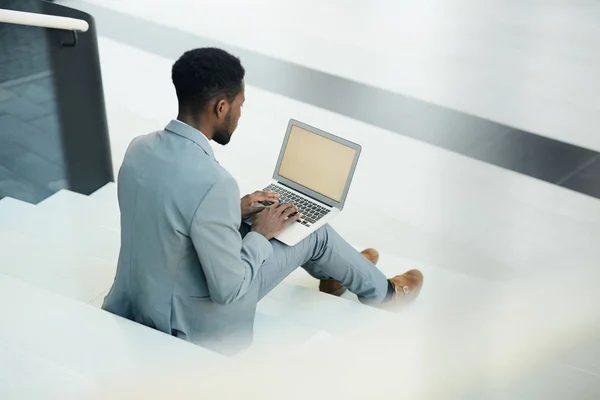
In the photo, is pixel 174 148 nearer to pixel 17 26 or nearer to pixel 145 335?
pixel 145 335

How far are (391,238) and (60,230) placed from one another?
1455mm

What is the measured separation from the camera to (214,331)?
7.38ft

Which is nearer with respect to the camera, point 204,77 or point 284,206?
point 204,77

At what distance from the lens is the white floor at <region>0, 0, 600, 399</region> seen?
1911 millimetres

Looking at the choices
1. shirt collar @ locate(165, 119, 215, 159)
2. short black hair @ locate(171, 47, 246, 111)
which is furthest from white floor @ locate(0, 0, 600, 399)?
short black hair @ locate(171, 47, 246, 111)

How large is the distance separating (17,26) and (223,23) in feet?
9.14

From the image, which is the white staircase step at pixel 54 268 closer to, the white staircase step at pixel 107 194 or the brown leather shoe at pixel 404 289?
the white staircase step at pixel 107 194

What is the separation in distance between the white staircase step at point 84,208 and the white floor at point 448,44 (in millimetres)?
2043

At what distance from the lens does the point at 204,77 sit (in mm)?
2049

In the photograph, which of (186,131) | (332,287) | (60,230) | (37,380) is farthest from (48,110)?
(37,380)

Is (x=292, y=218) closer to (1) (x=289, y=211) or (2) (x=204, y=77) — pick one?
(1) (x=289, y=211)

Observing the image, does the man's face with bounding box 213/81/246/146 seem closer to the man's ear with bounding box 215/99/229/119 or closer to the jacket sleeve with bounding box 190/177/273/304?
the man's ear with bounding box 215/99/229/119

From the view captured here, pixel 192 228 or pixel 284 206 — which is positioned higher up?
pixel 192 228

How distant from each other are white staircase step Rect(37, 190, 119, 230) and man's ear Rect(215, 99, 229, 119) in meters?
1.47
